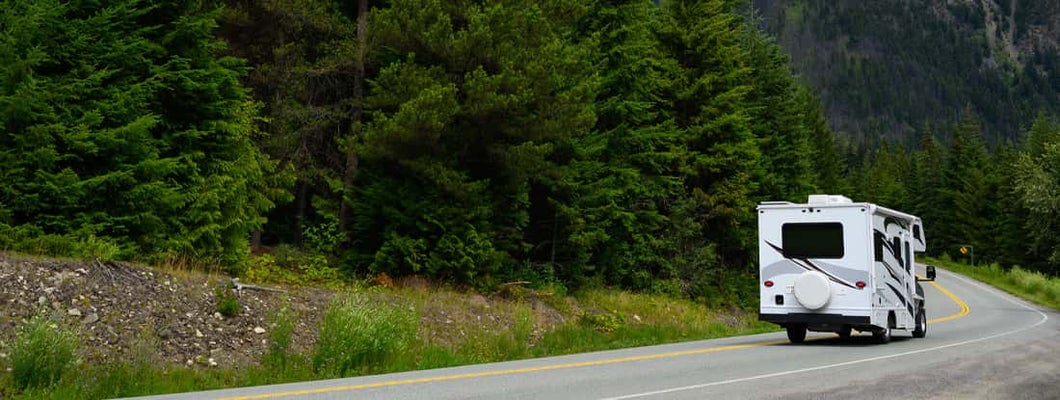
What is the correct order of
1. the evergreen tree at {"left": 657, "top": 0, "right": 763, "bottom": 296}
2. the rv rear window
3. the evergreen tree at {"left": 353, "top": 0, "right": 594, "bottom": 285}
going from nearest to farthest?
the rv rear window, the evergreen tree at {"left": 353, "top": 0, "right": 594, "bottom": 285}, the evergreen tree at {"left": 657, "top": 0, "right": 763, "bottom": 296}

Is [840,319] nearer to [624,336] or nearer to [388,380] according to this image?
[624,336]

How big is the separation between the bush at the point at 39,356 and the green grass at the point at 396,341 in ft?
0.28

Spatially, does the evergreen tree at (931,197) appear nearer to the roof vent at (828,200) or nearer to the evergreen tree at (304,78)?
the roof vent at (828,200)

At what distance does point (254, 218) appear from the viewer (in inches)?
725

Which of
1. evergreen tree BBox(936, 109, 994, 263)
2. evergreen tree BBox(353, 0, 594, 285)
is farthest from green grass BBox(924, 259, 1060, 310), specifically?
evergreen tree BBox(353, 0, 594, 285)

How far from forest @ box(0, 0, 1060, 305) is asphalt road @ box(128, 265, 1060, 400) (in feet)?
20.6

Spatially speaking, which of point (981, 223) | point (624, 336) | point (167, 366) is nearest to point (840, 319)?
point (624, 336)

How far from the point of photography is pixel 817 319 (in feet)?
55.1

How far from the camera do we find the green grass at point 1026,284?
43906mm

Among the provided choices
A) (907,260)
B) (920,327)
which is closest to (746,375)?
(907,260)

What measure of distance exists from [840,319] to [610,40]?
13800 millimetres

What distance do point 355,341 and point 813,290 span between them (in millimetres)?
9475

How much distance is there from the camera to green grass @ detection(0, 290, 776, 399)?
10.4 metres

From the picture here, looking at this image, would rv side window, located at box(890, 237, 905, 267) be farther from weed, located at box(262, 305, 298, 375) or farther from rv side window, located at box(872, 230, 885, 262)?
weed, located at box(262, 305, 298, 375)
